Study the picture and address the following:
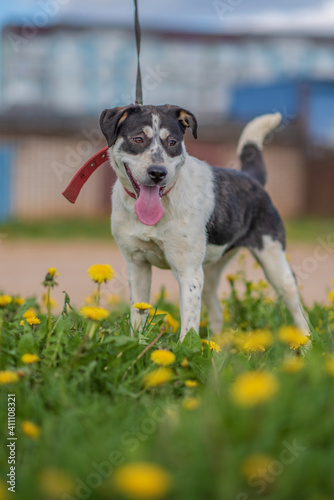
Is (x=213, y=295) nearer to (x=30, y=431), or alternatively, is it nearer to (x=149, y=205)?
(x=149, y=205)

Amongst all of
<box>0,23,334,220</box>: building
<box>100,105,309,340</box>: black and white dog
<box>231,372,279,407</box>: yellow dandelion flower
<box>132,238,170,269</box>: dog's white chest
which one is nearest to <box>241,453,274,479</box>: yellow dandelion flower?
<box>231,372,279,407</box>: yellow dandelion flower

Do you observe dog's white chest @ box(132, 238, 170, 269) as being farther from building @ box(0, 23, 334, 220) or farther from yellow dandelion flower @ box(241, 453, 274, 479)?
building @ box(0, 23, 334, 220)

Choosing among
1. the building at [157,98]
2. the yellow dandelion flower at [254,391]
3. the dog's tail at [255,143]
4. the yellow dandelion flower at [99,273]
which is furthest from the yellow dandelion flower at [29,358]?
the building at [157,98]

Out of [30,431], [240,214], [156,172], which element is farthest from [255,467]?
[240,214]

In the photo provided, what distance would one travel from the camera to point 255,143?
490 centimetres

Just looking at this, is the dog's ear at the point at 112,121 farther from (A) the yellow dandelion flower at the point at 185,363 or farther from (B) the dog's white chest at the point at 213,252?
(A) the yellow dandelion flower at the point at 185,363

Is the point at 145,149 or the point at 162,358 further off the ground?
the point at 145,149

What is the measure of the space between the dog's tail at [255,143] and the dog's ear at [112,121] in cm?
155

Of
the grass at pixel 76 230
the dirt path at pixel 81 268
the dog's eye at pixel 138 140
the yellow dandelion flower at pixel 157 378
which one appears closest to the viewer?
the yellow dandelion flower at pixel 157 378

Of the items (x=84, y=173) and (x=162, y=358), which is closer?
(x=162, y=358)

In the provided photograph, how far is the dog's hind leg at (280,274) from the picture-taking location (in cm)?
450

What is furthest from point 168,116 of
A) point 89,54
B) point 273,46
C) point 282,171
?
point 273,46

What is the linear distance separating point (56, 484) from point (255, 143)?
3731mm

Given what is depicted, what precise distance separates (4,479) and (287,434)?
85 centimetres
